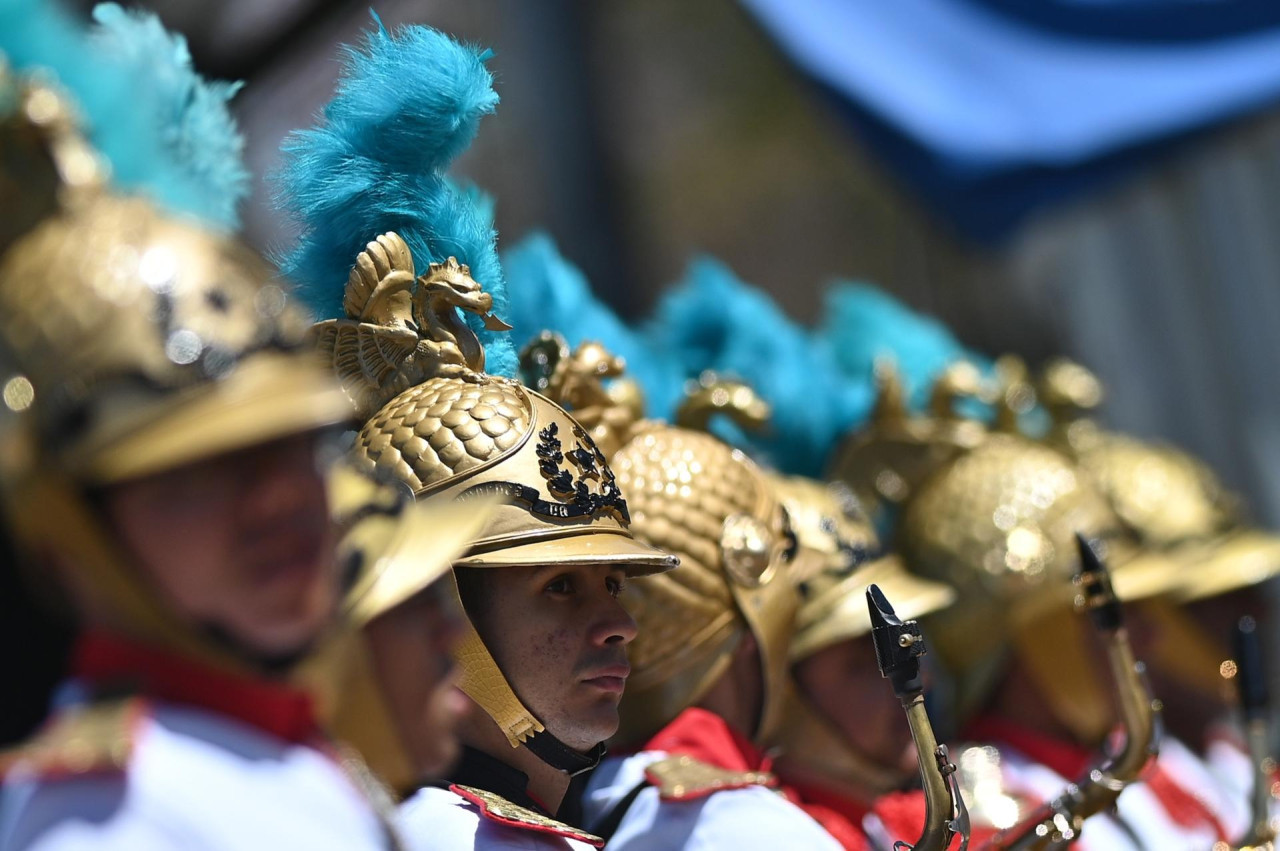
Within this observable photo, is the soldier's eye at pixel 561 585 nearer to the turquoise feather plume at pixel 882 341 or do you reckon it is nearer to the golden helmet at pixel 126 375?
the golden helmet at pixel 126 375

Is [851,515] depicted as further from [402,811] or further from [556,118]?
[556,118]

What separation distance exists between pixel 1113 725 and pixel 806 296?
5.71 meters

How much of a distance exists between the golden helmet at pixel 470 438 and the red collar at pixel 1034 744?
8.37 feet

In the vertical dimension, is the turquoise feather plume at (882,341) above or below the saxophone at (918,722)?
below

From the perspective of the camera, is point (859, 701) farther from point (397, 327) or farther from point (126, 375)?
point (126, 375)

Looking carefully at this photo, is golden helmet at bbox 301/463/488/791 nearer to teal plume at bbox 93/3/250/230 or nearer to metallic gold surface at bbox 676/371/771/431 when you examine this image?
teal plume at bbox 93/3/250/230

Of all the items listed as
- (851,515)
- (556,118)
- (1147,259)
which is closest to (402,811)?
(851,515)

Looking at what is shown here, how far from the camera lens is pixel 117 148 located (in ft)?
6.34

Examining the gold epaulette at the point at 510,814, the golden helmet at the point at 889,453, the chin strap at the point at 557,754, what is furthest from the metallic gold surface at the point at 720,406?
the gold epaulette at the point at 510,814

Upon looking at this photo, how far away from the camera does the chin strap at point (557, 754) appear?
275 cm

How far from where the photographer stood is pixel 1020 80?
870cm

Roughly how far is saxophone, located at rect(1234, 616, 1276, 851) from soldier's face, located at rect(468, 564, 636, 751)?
202cm

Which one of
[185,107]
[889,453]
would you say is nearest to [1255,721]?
[889,453]

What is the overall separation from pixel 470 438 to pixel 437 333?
1.12ft
